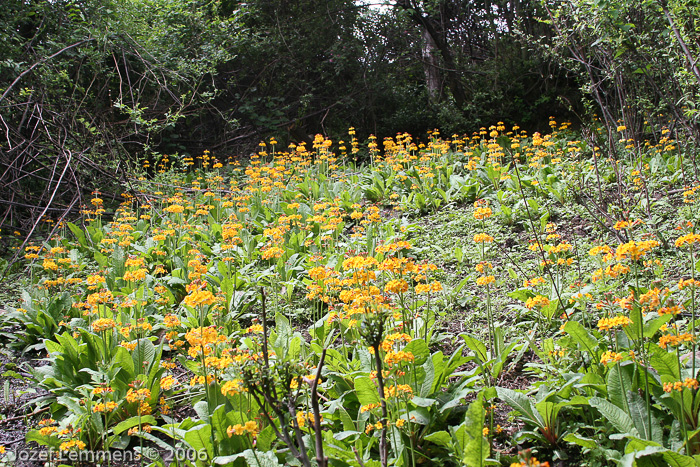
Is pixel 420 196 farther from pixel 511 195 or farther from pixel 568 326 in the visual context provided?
pixel 568 326

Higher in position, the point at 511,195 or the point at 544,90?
the point at 544,90

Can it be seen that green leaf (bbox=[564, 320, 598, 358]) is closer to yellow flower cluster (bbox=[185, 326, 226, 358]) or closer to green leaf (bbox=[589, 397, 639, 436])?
green leaf (bbox=[589, 397, 639, 436])

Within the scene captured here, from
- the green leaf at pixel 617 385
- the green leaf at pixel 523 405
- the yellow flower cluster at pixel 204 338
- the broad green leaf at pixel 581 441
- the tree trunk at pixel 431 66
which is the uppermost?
the tree trunk at pixel 431 66

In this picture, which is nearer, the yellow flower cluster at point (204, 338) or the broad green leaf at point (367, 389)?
the yellow flower cluster at point (204, 338)

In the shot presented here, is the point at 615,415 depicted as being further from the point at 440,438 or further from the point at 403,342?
the point at 403,342

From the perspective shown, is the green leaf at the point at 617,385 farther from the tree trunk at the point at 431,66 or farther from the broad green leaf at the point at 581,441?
the tree trunk at the point at 431,66

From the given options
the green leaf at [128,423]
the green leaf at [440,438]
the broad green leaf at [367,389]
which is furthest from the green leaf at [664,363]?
the green leaf at [128,423]

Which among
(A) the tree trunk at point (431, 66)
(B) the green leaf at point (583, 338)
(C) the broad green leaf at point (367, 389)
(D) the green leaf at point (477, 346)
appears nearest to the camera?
(C) the broad green leaf at point (367, 389)

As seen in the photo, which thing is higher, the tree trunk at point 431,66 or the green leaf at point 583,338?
the tree trunk at point 431,66

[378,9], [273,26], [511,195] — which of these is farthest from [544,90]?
[511,195]

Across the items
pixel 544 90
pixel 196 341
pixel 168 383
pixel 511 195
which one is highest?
pixel 544 90

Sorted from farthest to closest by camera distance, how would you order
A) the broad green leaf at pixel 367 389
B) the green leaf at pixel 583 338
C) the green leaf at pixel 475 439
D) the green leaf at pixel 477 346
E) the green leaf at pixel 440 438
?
1. the green leaf at pixel 477 346
2. the green leaf at pixel 583 338
3. the broad green leaf at pixel 367 389
4. the green leaf at pixel 440 438
5. the green leaf at pixel 475 439

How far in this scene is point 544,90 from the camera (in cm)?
1036

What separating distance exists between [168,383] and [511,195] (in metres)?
3.85
